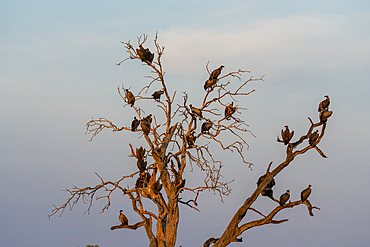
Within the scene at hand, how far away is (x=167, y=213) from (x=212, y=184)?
3.03 feet

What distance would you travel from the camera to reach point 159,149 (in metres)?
11.8

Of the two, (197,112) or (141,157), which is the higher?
(197,112)

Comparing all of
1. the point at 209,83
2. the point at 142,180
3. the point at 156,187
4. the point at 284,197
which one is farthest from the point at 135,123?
the point at 284,197

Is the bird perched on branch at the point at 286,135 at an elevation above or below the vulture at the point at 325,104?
below

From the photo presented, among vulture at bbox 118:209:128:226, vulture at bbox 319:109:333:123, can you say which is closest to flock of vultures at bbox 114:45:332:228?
vulture at bbox 118:209:128:226

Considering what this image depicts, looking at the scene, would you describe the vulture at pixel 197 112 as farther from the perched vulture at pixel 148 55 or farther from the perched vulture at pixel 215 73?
the perched vulture at pixel 148 55

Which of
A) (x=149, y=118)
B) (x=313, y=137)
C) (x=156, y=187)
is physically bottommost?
(x=156, y=187)

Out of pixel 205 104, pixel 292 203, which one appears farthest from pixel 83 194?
pixel 292 203

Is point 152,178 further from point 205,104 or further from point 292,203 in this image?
point 292,203

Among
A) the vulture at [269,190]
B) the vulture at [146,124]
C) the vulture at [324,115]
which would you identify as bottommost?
the vulture at [269,190]

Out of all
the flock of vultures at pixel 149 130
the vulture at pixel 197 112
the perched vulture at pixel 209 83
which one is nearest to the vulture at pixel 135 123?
the flock of vultures at pixel 149 130

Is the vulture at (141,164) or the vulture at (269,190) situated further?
the vulture at (141,164)

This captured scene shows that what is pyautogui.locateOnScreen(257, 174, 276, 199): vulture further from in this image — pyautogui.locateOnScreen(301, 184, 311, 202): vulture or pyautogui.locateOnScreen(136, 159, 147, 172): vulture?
pyautogui.locateOnScreen(136, 159, 147, 172): vulture

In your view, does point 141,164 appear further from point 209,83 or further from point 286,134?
point 286,134
